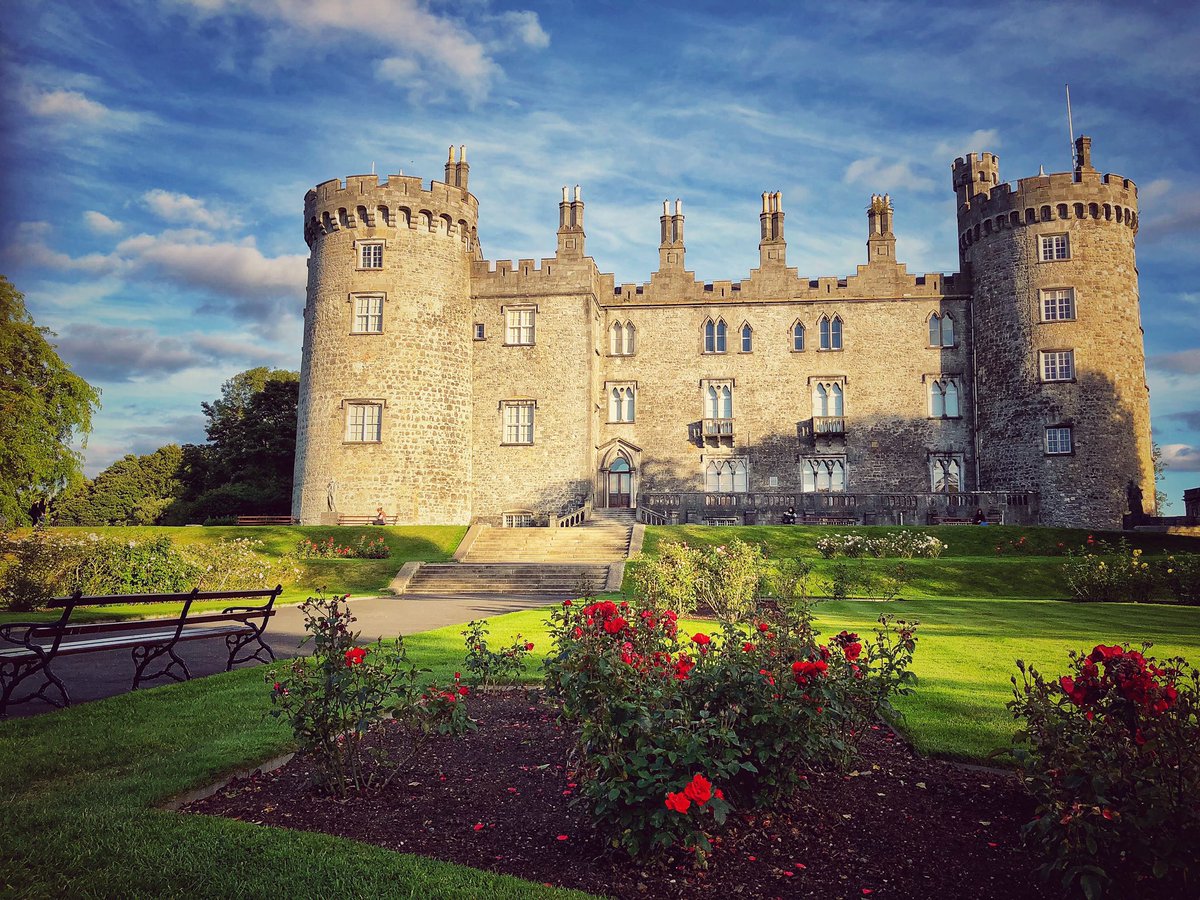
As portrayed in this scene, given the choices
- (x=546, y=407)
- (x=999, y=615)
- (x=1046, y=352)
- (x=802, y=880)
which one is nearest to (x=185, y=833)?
(x=802, y=880)

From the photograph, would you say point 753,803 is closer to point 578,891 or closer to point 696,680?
point 696,680

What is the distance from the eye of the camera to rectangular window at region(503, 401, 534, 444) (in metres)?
36.4

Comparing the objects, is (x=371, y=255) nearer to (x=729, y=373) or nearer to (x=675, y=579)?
(x=729, y=373)

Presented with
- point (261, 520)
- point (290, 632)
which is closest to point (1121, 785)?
point (290, 632)

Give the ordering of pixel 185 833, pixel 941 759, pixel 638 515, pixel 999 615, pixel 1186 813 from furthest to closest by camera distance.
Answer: pixel 638 515 < pixel 999 615 < pixel 941 759 < pixel 185 833 < pixel 1186 813

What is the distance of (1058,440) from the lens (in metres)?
32.7

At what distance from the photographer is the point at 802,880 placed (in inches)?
174

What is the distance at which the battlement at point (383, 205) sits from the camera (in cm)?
3412

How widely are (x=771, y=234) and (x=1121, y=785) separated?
36464mm

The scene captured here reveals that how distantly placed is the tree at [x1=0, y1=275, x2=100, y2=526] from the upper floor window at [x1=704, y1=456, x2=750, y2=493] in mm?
26285

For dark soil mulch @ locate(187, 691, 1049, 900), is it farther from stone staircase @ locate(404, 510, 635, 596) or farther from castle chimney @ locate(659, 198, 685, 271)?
castle chimney @ locate(659, 198, 685, 271)

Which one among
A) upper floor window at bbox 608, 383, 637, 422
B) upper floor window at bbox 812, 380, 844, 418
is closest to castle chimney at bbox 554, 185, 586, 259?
upper floor window at bbox 608, 383, 637, 422

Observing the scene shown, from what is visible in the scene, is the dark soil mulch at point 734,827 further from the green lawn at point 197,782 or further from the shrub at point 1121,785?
the shrub at point 1121,785

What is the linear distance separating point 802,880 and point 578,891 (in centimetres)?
126
